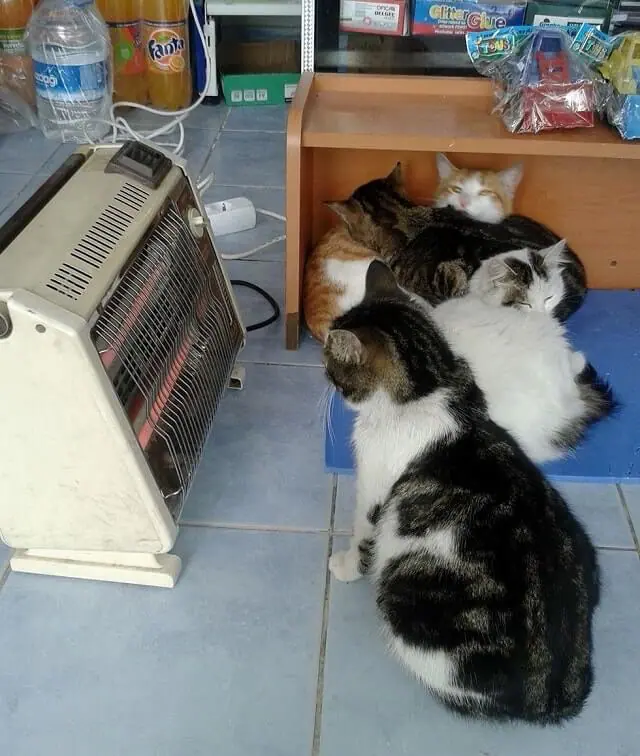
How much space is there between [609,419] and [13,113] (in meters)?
2.06

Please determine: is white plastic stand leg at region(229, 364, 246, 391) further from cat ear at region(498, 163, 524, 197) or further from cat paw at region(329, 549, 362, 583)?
cat ear at region(498, 163, 524, 197)

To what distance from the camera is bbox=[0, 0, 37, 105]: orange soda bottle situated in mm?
2264

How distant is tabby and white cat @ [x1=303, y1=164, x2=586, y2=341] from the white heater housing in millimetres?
357

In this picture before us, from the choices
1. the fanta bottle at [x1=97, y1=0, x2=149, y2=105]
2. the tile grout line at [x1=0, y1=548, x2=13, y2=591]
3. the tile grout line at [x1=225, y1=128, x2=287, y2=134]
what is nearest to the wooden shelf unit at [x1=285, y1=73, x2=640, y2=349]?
the tile grout line at [x1=0, y1=548, x2=13, y2=591]

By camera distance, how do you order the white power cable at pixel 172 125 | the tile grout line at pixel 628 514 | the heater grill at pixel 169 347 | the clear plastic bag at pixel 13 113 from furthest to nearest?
the clear plastic bag at pixel 13 113 < the white power cable at pixel 172 125 < the tile grout line at pixel 628 514 < the heater grill at pixel 169 347

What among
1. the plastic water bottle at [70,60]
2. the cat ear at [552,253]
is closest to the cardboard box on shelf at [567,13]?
the cat ear at [552,253]

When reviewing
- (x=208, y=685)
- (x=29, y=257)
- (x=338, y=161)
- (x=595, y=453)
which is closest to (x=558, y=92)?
(x=338, y=161)

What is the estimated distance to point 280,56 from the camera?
262 centimetres

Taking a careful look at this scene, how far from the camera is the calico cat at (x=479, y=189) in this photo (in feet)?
5.33

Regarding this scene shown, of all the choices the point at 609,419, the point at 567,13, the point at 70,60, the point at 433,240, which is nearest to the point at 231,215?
the point at 433,240

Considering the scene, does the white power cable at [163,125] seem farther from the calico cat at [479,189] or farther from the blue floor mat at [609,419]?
the blue floor mat at [609,419]

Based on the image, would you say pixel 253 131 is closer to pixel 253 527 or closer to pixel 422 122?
pixel 422 122

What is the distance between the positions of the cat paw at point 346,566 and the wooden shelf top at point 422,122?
75 centimetres

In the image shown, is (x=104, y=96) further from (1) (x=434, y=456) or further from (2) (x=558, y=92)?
(1) (x=434, y=456)
